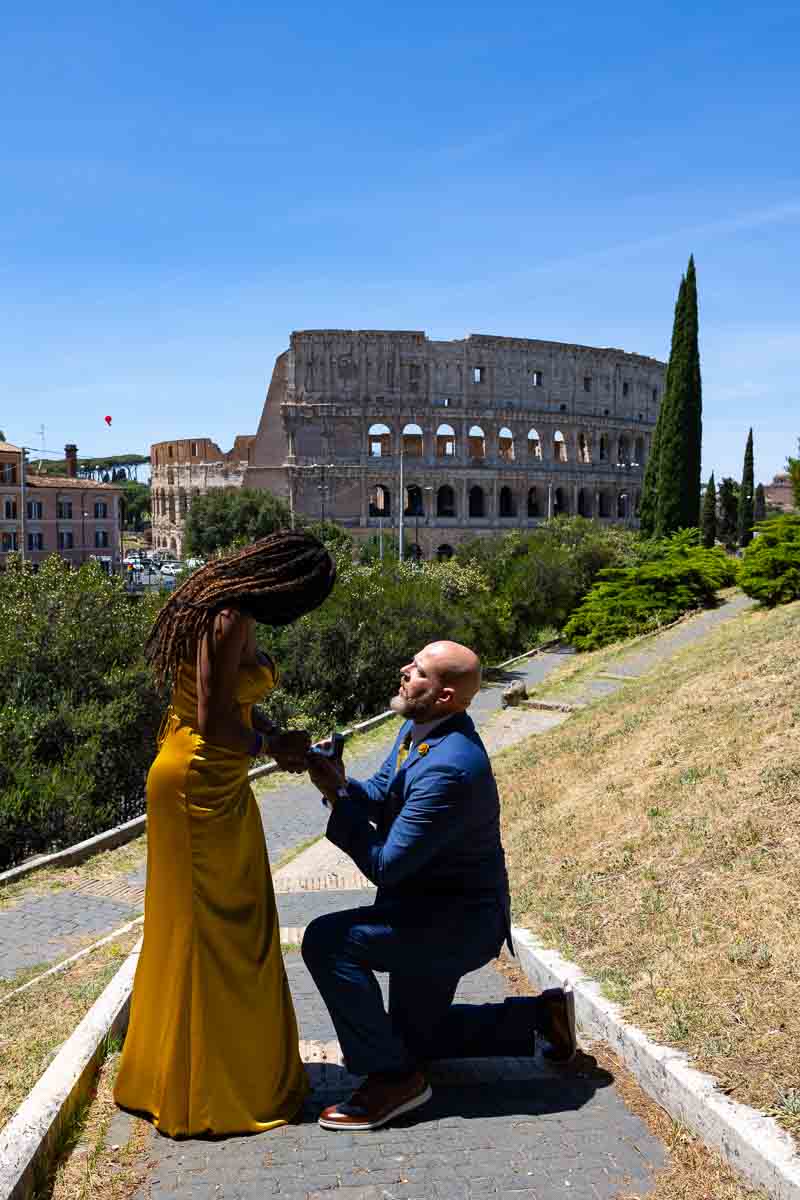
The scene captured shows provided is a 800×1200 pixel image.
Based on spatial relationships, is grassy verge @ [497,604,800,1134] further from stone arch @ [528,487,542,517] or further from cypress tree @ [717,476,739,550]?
cypress tree @ [717,476,739,550]

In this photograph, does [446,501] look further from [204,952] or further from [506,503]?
[204,952]

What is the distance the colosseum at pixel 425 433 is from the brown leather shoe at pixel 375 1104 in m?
51.8

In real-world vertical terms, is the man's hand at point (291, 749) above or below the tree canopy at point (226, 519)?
below

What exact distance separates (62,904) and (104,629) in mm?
6224

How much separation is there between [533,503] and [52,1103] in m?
60.4

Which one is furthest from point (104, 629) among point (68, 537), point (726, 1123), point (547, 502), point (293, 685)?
point (547, 502)

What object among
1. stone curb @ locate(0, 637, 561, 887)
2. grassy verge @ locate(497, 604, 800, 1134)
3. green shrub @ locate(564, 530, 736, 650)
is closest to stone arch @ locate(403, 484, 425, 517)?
green shrub @ locate(564, 530, 736, 650)

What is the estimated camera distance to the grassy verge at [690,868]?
370 cm

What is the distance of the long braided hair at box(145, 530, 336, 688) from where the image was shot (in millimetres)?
3201

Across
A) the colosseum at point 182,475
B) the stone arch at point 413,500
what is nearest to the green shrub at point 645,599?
the stone arch at point 413,500

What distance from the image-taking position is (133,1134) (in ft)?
10.8

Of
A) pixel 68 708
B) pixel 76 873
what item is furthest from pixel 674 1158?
pixel 68 708

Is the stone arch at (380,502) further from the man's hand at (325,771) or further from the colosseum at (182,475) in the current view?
the man's hand at (325,771)

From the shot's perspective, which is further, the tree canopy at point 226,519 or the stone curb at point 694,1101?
the tree canopy at point 226,519
